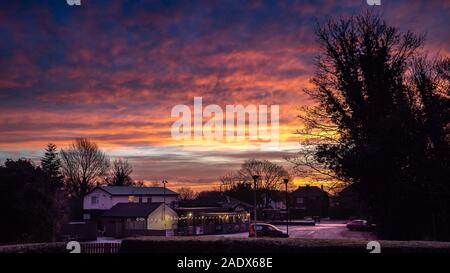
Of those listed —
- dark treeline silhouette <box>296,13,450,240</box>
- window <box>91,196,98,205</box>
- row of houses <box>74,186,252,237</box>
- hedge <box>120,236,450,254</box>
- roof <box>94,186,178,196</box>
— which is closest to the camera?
hedge <box>120,236,450,254</box>

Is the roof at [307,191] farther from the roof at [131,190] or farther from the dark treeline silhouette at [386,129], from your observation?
the dark treeline silhouette at [386,129]

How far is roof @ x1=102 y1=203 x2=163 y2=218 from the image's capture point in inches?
2186

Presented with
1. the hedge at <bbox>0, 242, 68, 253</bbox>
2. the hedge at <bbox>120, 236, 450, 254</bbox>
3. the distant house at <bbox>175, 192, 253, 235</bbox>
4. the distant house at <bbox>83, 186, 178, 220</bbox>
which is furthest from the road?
the distant house at <bbox>83, 186, 178, 220</bbox>

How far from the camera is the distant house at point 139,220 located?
54.2 metres

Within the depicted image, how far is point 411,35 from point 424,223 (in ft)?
37.3

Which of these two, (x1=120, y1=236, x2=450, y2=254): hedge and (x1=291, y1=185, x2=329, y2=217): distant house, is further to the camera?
(x1=291, y1=185, x2=329, y2=217): distant house

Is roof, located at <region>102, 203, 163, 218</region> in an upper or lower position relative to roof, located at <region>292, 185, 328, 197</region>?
lower

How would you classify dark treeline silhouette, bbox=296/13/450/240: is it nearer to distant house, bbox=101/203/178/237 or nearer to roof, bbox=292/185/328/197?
distant house, bbox=101/203/178/237

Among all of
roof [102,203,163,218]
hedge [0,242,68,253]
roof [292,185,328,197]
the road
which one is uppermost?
roof [292,185,328,197]

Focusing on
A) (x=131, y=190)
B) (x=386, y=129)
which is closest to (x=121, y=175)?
(x=131, y=190)

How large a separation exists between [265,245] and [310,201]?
296 ft

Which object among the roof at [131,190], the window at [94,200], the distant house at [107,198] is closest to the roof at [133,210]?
the distant house at [107,198]
